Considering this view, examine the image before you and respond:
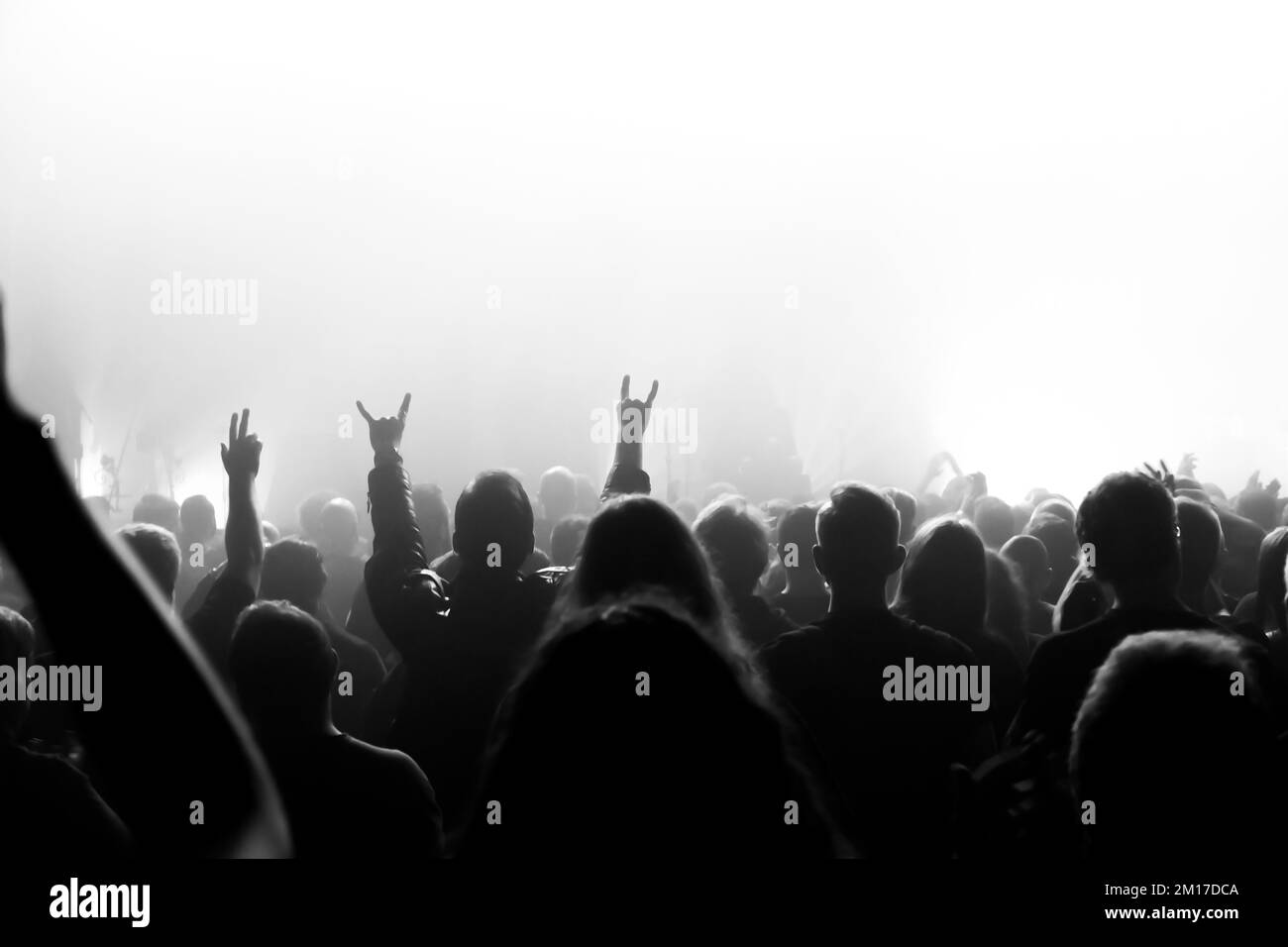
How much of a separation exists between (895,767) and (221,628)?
5.59 ft

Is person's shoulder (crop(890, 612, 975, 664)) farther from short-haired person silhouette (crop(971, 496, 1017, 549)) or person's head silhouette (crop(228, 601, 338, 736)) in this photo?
short-haired person silhouette (crop(971, 496, 1017, 549))

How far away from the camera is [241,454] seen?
2.96m

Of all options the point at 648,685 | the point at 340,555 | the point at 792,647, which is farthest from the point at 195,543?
the point at 648,685

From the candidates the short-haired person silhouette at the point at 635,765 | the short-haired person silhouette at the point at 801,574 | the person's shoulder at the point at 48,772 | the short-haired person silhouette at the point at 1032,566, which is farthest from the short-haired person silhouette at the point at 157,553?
the short-haired person silhouette at the point at 1032,566

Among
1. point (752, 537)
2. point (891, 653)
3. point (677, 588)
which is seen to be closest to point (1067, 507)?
point (752, 537)

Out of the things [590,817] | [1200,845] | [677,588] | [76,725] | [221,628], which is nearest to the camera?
[76,725]

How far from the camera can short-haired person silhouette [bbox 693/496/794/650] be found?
2744mm

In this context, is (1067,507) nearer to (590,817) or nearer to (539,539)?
(539,539)

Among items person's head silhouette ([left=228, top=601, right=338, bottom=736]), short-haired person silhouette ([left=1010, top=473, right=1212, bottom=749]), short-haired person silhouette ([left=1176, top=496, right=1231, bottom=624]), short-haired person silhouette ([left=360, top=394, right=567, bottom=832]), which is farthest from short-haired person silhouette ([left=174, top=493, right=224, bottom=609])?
short-haired person silhouette ([left=1176, top=496, right=1231, bottom=624])

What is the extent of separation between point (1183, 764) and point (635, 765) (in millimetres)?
636

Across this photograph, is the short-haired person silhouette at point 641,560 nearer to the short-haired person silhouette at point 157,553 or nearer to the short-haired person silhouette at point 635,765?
the short-haired person silhouette at point 635,765

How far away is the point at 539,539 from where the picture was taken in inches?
189
